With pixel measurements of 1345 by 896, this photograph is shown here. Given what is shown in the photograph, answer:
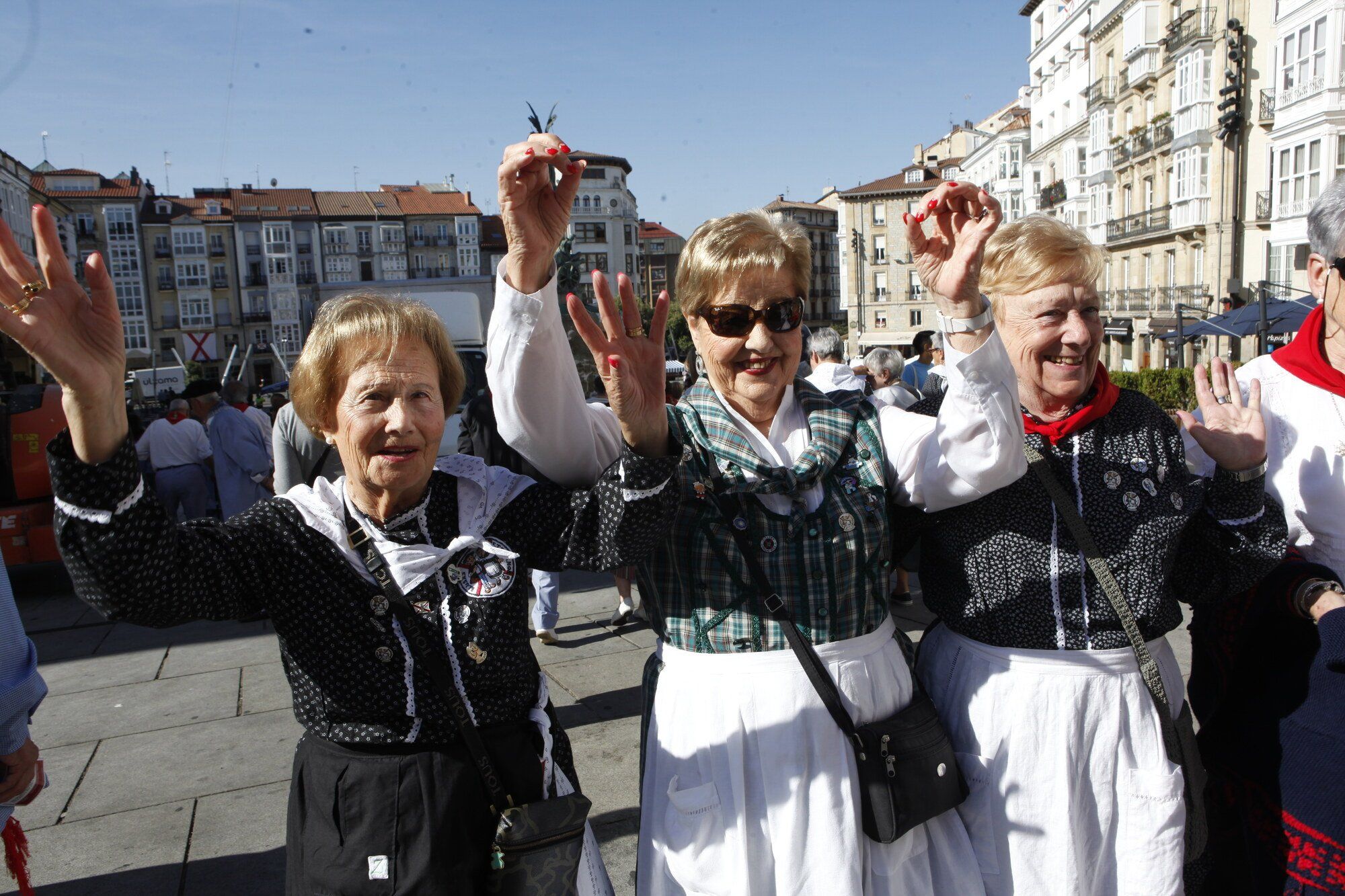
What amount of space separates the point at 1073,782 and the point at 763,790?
0.70 meters

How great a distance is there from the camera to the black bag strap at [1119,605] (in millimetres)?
2102

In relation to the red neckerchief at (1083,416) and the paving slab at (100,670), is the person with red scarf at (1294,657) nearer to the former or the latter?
the red neckerchief at (1083,416)

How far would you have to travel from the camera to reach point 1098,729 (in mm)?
2117

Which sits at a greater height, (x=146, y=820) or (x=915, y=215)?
(x=915, y=215)

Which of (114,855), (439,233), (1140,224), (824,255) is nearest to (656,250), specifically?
(824,255)

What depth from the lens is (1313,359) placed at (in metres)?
2.38

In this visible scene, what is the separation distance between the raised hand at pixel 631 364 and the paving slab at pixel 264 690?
3.80 meters

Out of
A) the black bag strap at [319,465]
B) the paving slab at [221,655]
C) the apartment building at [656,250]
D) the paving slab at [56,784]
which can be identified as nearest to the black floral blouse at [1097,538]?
the paving slab at [56,784]

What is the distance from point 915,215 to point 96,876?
142 inches

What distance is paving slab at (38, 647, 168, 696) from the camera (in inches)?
225

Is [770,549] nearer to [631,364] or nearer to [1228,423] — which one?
[631,364]

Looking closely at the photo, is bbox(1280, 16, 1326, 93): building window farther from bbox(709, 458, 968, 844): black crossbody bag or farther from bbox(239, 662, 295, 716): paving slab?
bbox(709, 458, 968, 844): black crossbody bag

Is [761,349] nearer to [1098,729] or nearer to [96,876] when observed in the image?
[1098,729]

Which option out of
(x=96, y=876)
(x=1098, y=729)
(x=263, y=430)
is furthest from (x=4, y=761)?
(x=263, y=430)
